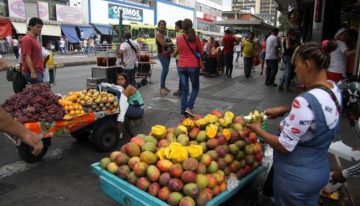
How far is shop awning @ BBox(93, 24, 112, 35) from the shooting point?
40.5 meters

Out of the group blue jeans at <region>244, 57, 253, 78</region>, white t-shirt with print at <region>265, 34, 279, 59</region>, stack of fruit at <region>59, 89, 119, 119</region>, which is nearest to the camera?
stack of fruit at <region>59, 89, 119, 119</region>

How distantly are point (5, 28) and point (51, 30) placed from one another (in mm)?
A: 7190

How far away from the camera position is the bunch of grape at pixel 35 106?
14.1 ft

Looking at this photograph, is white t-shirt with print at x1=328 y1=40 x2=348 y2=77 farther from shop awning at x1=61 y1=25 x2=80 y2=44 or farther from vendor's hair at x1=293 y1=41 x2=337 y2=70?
shop awning at x1=61 y1=25 x2=80 y2=44

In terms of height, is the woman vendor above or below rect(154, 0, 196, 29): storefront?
below

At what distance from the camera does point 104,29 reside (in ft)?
137

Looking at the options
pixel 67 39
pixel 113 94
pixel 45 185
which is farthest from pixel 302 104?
pixel 67 39

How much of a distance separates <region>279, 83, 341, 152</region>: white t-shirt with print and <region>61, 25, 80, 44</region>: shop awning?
120 ft

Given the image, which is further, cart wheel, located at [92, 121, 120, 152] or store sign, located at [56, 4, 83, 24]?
store sign, located at [56, 4, 83, 24]

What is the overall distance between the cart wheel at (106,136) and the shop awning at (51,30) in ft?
103

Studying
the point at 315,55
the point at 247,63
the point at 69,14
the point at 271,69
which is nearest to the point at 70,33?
the point at 69,14

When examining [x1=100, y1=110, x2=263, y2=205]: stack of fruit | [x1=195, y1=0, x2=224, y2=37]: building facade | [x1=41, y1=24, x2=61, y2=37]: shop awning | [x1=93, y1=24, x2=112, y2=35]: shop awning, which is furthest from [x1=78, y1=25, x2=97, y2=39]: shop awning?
[x1=100, y1=110, x2=263, y2=205]: stack of fruit

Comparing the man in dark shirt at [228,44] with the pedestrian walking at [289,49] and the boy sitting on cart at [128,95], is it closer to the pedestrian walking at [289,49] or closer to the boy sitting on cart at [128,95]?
the pedestrian walking at [289,49]

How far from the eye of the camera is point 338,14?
10.5m
